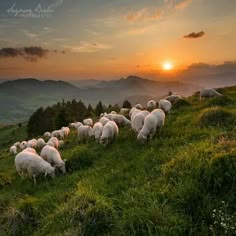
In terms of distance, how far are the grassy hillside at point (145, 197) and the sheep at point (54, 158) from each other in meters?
1.10

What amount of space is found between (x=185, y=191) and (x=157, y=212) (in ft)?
3.88

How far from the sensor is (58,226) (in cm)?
952

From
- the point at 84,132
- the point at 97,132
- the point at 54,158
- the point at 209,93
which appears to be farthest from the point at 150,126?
the point at 209,93

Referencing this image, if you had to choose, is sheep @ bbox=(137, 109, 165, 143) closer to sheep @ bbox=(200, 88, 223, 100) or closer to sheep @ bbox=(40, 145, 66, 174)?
sheep @ bbox=(40, 145, 66, 174)

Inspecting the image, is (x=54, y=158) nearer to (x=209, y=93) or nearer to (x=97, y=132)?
(x=97, y=132)

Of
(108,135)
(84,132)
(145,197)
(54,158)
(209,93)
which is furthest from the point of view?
(209,93)

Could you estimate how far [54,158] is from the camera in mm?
17969

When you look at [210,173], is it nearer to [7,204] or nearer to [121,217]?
[121,217]

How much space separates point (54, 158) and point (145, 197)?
9.18m

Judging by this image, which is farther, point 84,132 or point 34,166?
point 84,132

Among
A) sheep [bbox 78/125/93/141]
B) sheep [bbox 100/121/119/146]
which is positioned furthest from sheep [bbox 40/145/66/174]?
sheep [bbox 78/125/93/141]

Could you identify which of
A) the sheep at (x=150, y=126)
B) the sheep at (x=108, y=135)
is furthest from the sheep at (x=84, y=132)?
the sheep at (x=150, y=126)

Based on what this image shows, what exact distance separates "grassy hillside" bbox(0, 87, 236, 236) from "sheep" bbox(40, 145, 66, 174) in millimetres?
1104

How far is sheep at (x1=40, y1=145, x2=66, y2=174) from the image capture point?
16.8 m
